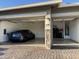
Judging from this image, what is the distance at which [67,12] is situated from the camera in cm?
1179

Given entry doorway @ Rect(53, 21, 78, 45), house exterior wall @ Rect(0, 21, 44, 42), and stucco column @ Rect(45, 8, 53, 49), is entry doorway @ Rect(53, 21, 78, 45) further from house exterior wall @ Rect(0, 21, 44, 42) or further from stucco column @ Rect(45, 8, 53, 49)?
stucco column @ Rect(45, 8, 53, 49)

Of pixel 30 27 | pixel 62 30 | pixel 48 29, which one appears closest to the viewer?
pixel 48 29

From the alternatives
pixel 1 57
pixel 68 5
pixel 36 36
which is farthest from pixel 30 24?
pixel 1 57

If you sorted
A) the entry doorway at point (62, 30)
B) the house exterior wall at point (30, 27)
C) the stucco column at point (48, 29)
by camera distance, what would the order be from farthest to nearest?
the entry doorway at point (62, 30)
the house exterior wall at point (30, 27)
the stucco column at point (48, 29)

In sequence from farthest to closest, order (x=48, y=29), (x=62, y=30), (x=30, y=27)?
1. (x=30, y=27)
2. (x=62, y=30)
3. (x=48, y=29)

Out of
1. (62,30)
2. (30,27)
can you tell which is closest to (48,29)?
(62,30)

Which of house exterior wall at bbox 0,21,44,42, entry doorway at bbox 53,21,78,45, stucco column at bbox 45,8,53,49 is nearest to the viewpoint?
stucco column at bbox 45,8,53,49

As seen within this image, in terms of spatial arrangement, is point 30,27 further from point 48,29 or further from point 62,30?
point 48,29

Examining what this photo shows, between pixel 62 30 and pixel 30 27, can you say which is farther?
pixel 30 27

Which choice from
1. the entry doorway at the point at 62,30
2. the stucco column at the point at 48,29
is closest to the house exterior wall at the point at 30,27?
the entry doorway at the point at 62,30

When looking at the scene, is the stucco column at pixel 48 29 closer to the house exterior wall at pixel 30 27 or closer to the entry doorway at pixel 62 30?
the house exterior wall at pixel 30 27

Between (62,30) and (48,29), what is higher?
(48,29)

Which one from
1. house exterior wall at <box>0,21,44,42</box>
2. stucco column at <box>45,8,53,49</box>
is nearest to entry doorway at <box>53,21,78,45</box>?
house exterior wall at <box>0,21,44,42</box>

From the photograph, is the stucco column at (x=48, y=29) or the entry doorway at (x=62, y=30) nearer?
the stucco column at (x=48, y=29)
